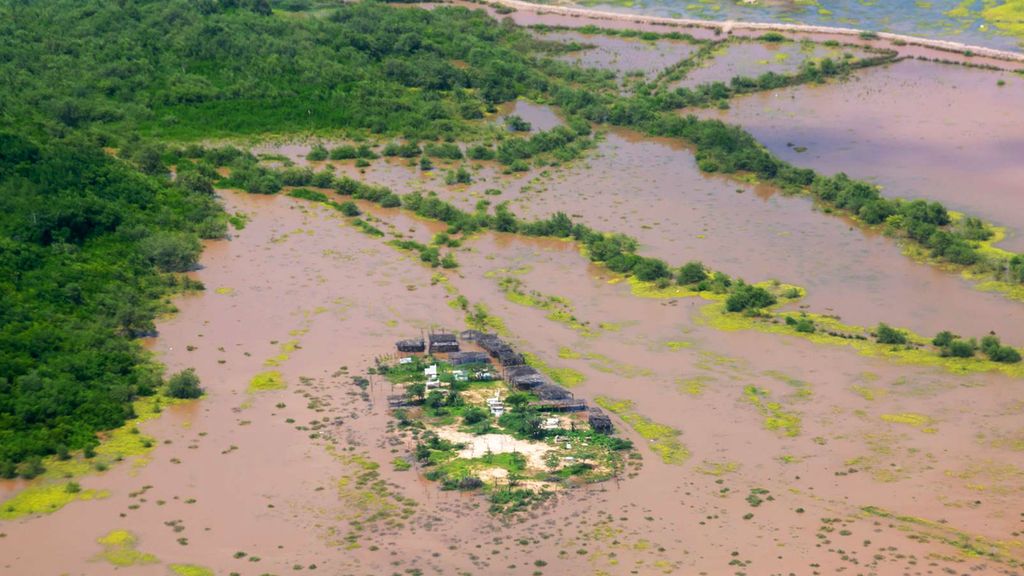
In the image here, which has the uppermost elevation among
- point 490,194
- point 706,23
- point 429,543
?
point 706,23

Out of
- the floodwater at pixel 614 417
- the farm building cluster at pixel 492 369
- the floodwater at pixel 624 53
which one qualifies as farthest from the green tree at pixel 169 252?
the floodwater at pixel 624 53

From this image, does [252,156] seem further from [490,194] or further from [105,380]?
[105,380]

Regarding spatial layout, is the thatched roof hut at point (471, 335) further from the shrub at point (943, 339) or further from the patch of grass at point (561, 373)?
the shrub at point (943, 339)

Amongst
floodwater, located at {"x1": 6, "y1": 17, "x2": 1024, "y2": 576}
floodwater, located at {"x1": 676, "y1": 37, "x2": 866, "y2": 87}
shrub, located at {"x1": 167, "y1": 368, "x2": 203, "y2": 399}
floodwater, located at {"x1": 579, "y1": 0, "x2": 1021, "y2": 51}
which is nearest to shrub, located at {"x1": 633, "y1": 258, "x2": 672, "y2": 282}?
floodwater, located at {"x1": 6, "y1": 17, "x2": 1024, "y2": 576}

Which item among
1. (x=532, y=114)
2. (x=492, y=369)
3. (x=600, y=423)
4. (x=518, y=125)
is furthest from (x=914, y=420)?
(x=532, y=114)

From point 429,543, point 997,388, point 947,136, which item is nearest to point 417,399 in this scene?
point 429,543

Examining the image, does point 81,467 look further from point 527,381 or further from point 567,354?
point 567,354
